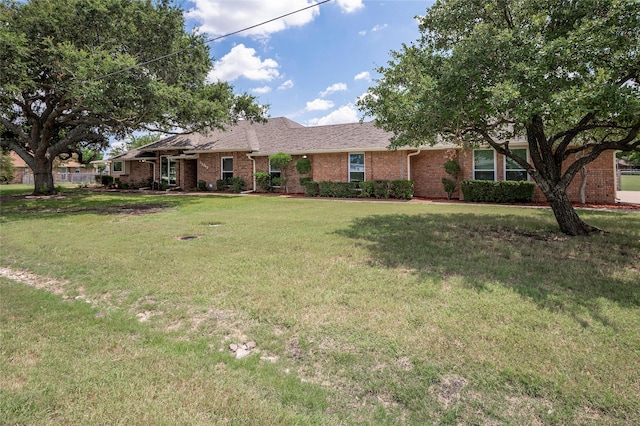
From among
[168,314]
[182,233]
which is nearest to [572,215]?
[168,314]

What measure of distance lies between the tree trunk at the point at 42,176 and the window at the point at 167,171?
683 centimetres

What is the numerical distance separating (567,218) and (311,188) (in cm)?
1262

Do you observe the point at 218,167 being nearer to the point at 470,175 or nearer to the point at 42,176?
the point at 42,176

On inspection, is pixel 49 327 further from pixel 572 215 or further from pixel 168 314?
pixel 572 215

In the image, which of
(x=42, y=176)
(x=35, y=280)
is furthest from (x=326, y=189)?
(x=42, y=176)

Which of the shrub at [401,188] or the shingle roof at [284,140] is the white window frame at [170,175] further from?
the shrub at [401,188]

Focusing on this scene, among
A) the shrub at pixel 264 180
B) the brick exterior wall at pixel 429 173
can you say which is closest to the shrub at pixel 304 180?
the shrub at pixel 264 180

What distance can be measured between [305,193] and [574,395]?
58.2 feet

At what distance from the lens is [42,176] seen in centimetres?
2047

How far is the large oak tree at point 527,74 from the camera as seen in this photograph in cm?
566

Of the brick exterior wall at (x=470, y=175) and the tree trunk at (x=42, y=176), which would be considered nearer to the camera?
the brick exterior wall at (x=470, y=175)

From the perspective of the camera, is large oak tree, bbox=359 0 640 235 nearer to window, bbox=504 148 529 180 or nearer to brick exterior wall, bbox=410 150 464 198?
window, bbox=504 148 529 180

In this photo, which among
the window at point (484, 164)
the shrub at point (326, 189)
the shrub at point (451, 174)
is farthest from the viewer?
the shrub at point (326, 189)

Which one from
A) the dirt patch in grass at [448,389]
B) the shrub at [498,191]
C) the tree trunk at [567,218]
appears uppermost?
the shrub at [498,191]
